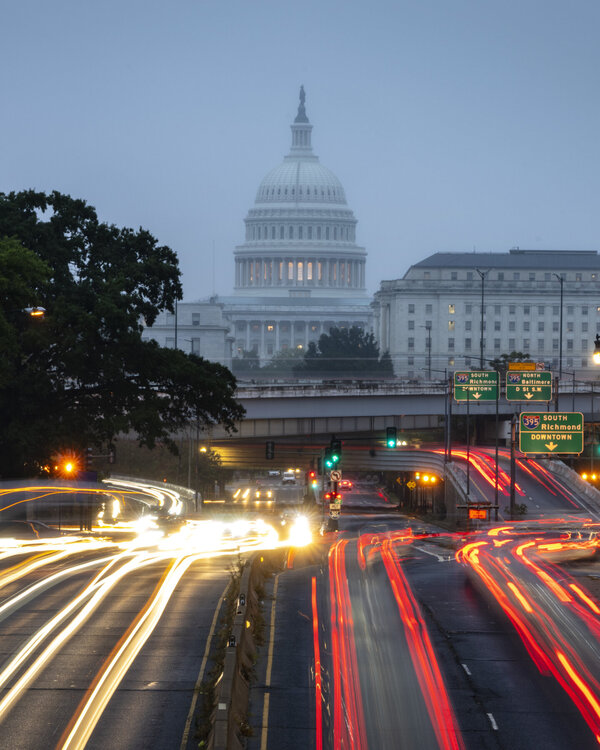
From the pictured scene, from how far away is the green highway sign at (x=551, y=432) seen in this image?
71.4m

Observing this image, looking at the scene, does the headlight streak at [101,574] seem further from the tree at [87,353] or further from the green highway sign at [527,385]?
the green highway sign at [527,385]

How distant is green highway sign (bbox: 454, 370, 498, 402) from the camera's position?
85125 mm

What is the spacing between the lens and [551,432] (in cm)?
7206

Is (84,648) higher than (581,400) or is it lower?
lower

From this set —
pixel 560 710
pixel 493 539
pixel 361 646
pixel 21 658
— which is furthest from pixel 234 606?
pixel 493 539

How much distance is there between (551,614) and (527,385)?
46766 mm

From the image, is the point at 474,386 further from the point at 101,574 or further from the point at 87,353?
the point at 101,574

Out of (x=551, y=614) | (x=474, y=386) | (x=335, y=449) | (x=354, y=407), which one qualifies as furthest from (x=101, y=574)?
(x=354, y=407)

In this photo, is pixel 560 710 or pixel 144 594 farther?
pixel 144 594

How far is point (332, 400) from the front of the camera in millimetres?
104812

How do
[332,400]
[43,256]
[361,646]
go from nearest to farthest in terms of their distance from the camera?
1. [361,646]
2. [43,256]
3. [332,400]

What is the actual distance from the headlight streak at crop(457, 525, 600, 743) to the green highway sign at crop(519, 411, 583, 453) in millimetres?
18473

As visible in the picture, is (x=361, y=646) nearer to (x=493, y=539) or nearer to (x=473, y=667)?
(x=473, y=667)

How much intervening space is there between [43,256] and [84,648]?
132 feet
